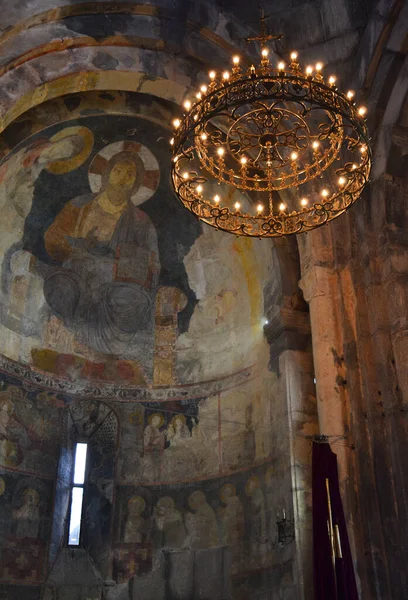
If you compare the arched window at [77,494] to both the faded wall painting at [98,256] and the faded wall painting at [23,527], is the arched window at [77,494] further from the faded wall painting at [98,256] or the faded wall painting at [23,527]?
the faded wall painting at [98,256]

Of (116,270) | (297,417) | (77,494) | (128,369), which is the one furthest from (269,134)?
(77,494)

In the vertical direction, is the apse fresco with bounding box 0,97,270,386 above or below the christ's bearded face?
below

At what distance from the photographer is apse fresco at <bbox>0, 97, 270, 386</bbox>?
12.7 meters

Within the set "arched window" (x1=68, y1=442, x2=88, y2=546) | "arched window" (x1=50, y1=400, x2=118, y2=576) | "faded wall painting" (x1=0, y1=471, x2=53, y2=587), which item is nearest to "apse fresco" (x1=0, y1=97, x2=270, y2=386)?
"arched window" (x1=50, y1=400, x2=118, y2=576)

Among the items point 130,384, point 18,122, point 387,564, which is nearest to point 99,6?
point 18,122

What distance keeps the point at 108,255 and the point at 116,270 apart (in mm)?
328

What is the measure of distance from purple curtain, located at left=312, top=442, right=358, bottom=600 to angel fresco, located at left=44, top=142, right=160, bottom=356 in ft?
18.6

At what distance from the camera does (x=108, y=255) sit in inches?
547

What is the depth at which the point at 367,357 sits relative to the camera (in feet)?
31.2

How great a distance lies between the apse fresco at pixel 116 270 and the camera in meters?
12.7

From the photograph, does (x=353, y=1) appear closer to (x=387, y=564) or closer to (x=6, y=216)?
(x=6, y=216)

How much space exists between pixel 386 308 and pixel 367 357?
72cm

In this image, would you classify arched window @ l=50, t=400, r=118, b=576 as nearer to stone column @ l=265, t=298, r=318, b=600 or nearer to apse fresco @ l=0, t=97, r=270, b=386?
apse fresco @ l=0, t=97, r=270, b=386

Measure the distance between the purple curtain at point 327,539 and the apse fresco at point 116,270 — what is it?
149 inches
